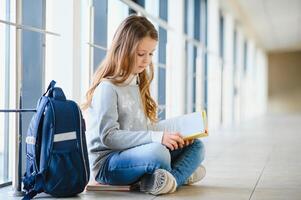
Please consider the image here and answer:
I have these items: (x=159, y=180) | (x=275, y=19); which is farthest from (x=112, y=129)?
(x=275, y=19)

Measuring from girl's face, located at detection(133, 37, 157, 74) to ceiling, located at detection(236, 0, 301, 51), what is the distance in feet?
30.5

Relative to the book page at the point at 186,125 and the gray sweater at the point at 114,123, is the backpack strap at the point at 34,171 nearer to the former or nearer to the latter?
the gray sweater at the point at 114,123

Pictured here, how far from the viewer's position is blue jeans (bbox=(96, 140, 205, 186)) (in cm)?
265

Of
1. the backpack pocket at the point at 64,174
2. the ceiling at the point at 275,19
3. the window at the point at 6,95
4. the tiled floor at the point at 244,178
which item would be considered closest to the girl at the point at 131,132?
the tiled floor at the point at 244,178

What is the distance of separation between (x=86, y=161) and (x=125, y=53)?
0.62 m

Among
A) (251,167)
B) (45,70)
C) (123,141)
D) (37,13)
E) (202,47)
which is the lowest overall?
(251,167)

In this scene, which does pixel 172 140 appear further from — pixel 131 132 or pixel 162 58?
pixel 162 58

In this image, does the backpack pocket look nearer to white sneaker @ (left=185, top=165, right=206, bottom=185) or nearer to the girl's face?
the girl's face

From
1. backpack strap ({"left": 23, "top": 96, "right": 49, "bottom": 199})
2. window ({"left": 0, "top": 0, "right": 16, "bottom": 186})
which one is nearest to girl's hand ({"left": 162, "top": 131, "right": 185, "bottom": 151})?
→ backpack strap ({"left": 23, "top": 96, "right": 49, "bottom": 199})

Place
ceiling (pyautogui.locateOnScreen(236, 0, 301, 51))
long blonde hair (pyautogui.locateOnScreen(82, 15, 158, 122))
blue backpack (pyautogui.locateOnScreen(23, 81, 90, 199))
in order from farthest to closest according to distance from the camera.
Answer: ceiling (pyautogui.locateOnScreen(236, 0, 301, 51)), long blonde hair (pyautogui.locateOnScreen(82, 15, 158, 122)), blue backpack (pyautogui.locateOnScreen(23, 81, 90, 199))

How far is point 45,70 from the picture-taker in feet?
11.4

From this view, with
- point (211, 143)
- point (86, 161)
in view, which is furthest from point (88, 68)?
point (211, 143)

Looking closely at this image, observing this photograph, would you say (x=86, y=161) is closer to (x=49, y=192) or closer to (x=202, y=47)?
(x=49, y=192)

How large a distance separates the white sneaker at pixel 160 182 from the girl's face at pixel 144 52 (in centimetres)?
58
